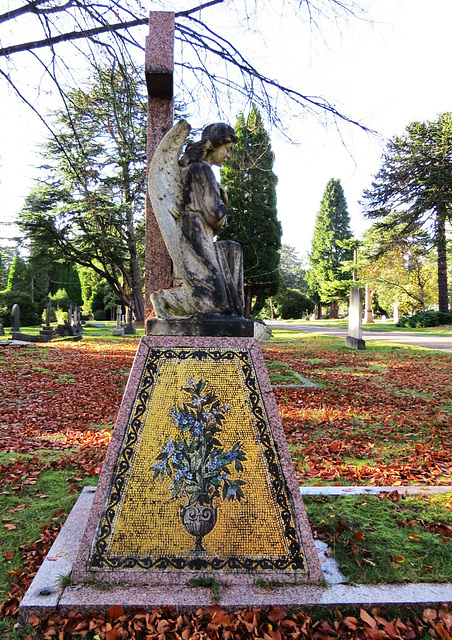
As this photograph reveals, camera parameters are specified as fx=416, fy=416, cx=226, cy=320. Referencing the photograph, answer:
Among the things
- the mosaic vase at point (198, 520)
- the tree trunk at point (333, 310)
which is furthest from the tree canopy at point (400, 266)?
the mosaic vase at point (198, 520)

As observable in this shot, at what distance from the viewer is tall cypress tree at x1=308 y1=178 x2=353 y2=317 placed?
4644 centimetres

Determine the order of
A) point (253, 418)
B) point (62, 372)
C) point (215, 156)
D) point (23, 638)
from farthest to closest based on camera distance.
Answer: point (62, 372), point (215, 156), point (253, 418), point (23, 638)

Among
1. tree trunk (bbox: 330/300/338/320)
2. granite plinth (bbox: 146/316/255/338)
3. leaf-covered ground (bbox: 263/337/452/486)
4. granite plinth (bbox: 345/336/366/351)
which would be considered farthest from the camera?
tree trunk (bbox: 330/300/338/320)

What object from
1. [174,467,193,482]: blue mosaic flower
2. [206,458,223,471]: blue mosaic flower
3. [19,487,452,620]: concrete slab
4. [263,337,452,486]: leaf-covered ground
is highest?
[206,458,223,471]: blue mosaic flower

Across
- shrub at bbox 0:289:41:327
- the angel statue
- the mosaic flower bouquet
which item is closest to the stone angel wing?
the angel statue

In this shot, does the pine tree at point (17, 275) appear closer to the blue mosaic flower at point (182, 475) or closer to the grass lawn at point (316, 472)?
the grass lawn at point (316, 472)

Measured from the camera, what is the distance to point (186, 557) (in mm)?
2244

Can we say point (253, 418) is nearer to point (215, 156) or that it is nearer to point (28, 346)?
point (215, 156)

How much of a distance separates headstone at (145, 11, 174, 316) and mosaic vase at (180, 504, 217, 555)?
1.69 metres

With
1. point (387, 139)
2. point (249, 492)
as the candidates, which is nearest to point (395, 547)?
point (249, 492)

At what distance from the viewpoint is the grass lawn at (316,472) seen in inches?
77.9

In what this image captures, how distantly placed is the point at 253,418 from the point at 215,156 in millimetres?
1869

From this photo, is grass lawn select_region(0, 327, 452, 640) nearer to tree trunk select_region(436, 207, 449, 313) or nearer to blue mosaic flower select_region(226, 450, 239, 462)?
blue mosaic flower select_region(226, 450, 239, 462)

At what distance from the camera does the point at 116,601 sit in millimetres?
2055
